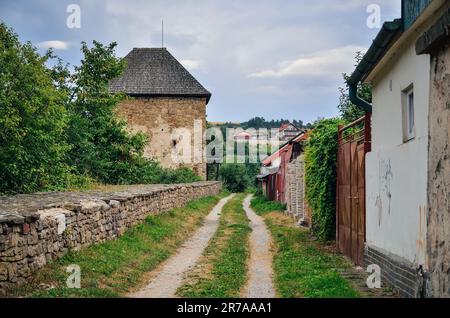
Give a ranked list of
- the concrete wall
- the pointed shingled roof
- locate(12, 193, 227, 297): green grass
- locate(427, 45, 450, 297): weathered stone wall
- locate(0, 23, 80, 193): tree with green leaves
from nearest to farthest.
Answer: locate(427, 45, 450, 297): weathered stone wall, the concrete wall, locate(12, 193, 227, 297): green grass, locate(0, 23, 80, 193): tree with green leaves, the pointed shingled roof

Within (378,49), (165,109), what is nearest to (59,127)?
(378,49)

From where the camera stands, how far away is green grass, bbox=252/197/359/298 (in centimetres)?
771

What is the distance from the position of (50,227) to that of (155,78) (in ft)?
109

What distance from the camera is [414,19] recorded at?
6.55 m

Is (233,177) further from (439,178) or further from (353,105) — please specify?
(439,178)

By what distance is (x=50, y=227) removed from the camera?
8.44 m

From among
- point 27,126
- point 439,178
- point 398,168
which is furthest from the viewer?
point 27,126

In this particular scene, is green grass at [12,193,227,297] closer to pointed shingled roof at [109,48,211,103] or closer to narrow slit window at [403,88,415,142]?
narrow slit window at [403,88,415,142]

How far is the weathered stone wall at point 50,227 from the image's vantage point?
23.2 feet

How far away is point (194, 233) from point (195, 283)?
27.2 ft

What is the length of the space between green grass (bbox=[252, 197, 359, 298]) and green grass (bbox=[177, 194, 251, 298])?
713 millimetres

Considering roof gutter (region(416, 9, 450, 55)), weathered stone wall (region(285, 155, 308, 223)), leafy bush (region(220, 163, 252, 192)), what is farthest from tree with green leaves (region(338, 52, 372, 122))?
leafy bush (region(220, 163, 252, 192))
